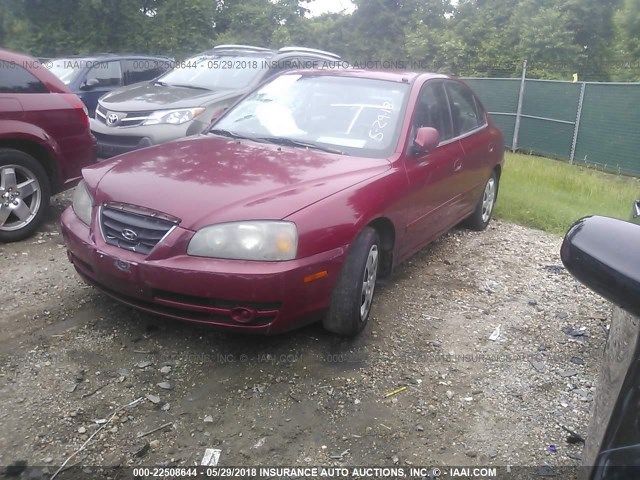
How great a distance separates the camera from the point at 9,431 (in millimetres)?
2738

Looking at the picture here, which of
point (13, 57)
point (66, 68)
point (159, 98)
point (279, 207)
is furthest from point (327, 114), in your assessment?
point (66, 68)

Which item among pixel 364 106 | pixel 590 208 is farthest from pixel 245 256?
pixel 590 208

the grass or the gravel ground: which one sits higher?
the gravel ground

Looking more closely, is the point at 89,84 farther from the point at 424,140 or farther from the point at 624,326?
the point at 624,326

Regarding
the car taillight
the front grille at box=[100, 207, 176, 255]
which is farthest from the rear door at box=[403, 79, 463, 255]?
the car taillight

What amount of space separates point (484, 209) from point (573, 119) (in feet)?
27.2

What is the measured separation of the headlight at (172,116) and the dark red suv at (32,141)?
1.44 meters

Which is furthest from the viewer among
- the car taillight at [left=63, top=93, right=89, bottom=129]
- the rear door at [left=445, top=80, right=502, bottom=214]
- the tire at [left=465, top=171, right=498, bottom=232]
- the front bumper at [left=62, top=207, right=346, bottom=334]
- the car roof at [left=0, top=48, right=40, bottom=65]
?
the tire at [left=465, top=171, right=498, bottom=232]

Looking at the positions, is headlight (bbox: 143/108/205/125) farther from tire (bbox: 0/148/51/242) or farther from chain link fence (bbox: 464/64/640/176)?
chain link fence (bbox: 464/64/640/176)

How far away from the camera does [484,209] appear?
6.47 meters

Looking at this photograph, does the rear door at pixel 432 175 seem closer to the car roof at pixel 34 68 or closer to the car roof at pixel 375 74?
the car roof at pixel 375 74

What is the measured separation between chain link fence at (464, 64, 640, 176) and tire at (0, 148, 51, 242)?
1102cm

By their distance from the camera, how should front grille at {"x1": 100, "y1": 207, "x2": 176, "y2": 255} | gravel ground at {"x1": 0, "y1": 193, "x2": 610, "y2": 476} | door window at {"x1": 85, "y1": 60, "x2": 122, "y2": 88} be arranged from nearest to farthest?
gravel ground at {"x1": 0, "y1": 193, "x2": 610, "y2": 476} < front grille at {"x1": 100, "y1": 207, "x2": 176, "y2": 255} < door window at {"x1": 85, "y1": 60, "x2": 122, "y2": 88}

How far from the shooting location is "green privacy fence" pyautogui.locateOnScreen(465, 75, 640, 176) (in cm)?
1208
